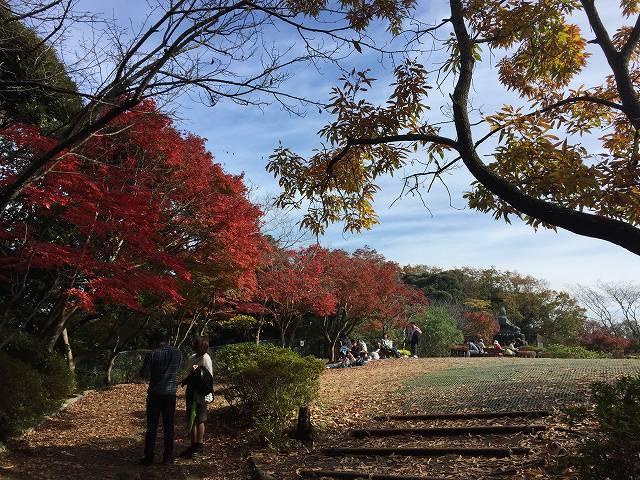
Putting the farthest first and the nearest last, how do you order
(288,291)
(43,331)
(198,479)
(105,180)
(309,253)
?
1. (309,253)
2. (288,291)
3. (43,331)
4. (105,180)
5. (198,479)

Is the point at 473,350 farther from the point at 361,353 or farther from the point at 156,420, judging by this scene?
the point at 156,420

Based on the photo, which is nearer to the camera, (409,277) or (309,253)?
(309,253)

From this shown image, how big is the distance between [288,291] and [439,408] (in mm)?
11697

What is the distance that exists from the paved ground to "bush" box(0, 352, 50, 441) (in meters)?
5.26

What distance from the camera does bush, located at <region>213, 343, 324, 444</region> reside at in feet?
21.0

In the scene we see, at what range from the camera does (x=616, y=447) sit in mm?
2875

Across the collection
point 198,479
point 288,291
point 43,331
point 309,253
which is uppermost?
point 309,253

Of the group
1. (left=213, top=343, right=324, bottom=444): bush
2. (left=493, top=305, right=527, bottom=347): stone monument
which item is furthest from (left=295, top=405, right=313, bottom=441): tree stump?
(left=493, top=305, right=527, bottom=347): stone monument

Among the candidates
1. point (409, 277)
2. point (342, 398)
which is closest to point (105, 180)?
point (342, 398)

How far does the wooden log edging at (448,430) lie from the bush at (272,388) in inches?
37.5

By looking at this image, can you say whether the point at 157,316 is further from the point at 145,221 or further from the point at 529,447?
the point at 529,447

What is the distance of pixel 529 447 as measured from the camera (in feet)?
15.6

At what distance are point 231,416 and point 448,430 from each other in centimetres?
341

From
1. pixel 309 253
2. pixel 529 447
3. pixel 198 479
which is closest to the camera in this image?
pixel 529 447
